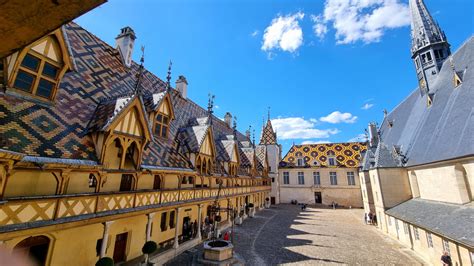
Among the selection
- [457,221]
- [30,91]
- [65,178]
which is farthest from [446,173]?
[30,91]

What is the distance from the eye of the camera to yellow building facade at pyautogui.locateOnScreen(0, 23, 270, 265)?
6.11 metres

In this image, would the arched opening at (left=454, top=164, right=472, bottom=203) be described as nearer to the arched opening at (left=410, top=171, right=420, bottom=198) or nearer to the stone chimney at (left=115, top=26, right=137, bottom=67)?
the arched opening at (left=410, top=171, right=420, bottom=198)

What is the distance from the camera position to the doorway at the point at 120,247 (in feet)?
31.5

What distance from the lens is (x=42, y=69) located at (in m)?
7.41

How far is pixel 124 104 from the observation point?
8.80m

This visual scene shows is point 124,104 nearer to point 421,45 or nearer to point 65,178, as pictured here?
point 65,178

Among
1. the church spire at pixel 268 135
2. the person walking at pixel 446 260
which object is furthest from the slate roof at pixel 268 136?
the person walking at pixel 446 260

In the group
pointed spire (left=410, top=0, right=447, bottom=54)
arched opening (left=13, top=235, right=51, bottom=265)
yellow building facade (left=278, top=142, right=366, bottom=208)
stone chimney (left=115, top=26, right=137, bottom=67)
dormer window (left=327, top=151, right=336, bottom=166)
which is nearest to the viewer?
arched opening (left=13, top=235, right=51, bottom=265)

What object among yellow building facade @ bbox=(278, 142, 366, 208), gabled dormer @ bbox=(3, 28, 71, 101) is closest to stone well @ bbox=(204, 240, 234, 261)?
gabled dormer @ bbox=(3, 28, 71, 101)

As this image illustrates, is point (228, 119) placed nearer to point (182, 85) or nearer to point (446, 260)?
point (182, 85)

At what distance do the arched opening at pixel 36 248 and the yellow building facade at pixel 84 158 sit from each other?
3 centimetres

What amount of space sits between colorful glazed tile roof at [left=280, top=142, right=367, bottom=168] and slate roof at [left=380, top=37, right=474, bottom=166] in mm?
15629

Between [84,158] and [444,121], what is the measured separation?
20533mm

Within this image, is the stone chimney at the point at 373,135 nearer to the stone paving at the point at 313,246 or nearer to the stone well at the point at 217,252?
the stone paving at the point at 313,246
